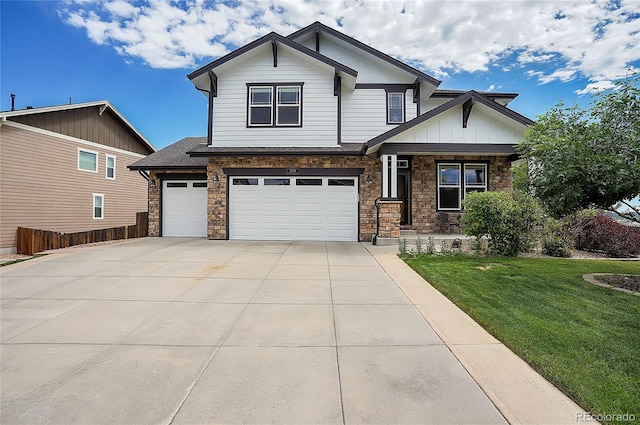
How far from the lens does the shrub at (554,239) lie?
902 cm

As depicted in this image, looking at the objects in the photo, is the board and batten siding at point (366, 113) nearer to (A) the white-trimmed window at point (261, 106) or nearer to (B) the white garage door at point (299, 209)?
(B) the white garage door at point (299, 209)

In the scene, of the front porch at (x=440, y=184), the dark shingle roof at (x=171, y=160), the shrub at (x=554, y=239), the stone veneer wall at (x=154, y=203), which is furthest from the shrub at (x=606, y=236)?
the stone veneer wall at (x=154, y=203)

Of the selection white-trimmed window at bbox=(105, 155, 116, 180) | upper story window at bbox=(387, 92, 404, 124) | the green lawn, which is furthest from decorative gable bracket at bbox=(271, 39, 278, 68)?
white-trimmed window at bbox=(105, 155, 116, 180)

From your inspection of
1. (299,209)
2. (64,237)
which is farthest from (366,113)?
(64,237)

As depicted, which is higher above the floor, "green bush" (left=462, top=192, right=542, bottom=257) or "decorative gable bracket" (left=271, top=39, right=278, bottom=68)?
"decorative gable bracket" (left=271, top=39, right=278, bottom=68)

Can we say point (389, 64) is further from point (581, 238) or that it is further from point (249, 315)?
point (249, 315)

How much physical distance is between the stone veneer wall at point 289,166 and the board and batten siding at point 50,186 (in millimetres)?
7904

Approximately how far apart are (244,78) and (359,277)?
9.61m

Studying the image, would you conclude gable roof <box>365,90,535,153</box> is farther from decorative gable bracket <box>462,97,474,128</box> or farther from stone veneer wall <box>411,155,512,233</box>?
stone veneer wall <box>411,155,512,233</box>

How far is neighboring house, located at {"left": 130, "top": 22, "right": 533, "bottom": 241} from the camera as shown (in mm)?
12102

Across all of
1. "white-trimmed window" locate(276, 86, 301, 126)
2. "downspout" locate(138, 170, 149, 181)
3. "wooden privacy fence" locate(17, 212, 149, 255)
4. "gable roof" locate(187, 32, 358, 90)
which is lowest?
"wooden privacy fence" locate(17, 212, 149, 255)

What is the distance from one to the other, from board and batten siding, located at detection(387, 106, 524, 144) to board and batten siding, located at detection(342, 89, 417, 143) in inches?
105

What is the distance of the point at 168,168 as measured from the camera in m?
13.3

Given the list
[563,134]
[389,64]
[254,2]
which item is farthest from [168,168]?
Answer: [563,134]
